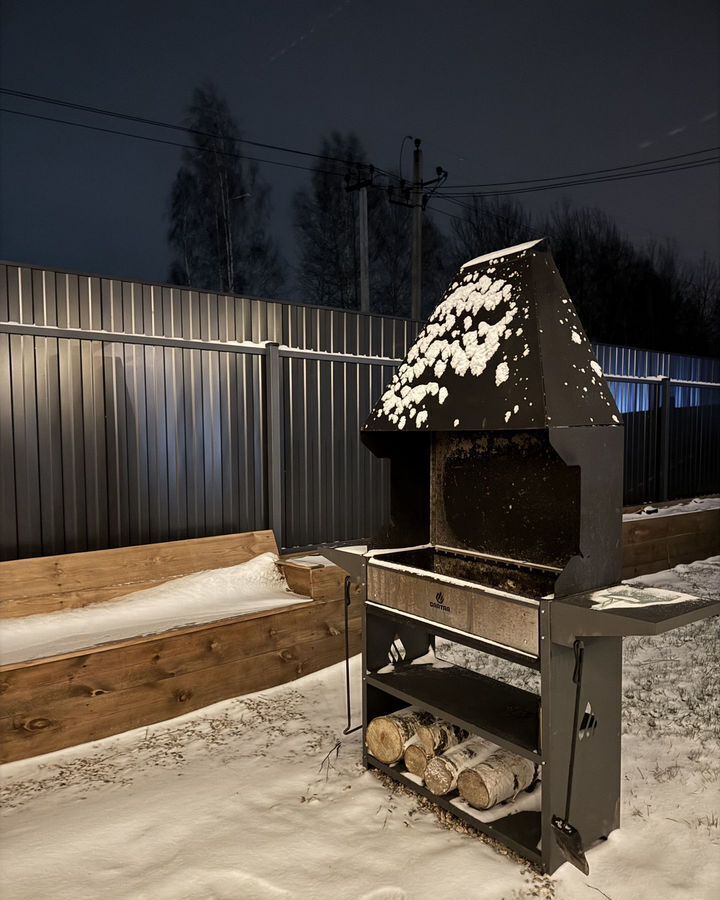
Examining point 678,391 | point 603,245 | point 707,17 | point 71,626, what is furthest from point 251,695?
Result: point 603,245

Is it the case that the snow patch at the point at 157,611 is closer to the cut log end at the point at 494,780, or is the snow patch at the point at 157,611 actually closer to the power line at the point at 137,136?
the cut log end at the point at 494,780

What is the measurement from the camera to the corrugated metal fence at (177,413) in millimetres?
4199

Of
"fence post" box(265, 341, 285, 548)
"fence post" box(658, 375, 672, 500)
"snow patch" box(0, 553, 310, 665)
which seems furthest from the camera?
"fence post" box(658, 375, 672, 500)

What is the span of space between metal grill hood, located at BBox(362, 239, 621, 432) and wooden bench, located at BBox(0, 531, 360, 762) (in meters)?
1.72

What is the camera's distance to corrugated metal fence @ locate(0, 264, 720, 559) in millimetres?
4199

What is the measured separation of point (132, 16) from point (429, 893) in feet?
62.9

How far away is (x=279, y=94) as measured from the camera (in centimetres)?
1997

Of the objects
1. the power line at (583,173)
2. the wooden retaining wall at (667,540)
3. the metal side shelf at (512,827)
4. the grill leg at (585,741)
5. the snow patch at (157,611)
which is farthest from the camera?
the power line at (583,173)

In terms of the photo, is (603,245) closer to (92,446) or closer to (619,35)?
(619,35)

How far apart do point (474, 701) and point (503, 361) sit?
1484 millimetres

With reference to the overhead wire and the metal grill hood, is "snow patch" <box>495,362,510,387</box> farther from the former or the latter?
the overhead wire

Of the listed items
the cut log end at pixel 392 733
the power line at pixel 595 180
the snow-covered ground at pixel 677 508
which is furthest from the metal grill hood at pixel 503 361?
the power line at pixel 595 180

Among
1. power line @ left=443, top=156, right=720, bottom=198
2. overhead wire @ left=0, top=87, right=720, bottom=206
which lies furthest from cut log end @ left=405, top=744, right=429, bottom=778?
power line @ left=443, top=156, right=720, bottom=198

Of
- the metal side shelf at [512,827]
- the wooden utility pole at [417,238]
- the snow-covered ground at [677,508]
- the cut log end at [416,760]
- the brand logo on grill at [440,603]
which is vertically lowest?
the metal side shelf at [512,827]
